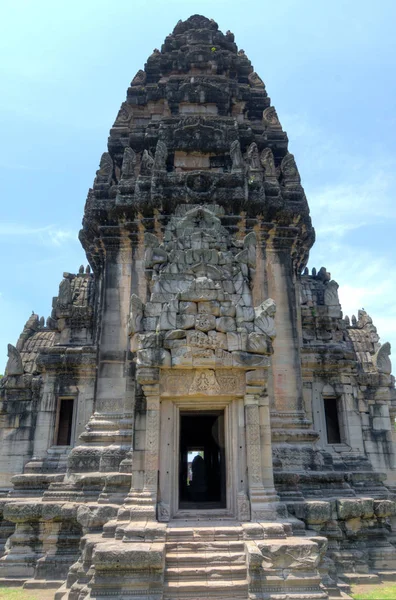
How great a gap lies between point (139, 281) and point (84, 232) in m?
3.31

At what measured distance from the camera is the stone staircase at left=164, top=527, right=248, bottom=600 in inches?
292

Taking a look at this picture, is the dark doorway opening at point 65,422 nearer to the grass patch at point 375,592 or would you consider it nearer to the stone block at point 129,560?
the stone block at point 129,560

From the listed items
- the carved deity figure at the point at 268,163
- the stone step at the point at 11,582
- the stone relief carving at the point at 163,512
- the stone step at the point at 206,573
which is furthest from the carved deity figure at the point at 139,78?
the stone step at the point at 11,582

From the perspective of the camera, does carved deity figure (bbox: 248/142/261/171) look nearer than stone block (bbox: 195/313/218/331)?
No

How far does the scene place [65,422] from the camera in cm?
1466

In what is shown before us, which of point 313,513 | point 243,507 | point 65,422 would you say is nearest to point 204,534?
point 243,507

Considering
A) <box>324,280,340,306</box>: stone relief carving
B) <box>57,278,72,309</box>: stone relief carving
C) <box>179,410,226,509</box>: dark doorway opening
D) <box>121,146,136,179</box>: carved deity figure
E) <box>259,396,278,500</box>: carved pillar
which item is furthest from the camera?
<box>324,280,340,306</box>: stone relief carving

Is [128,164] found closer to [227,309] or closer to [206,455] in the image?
[227,309]

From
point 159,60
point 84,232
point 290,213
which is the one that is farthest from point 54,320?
point 159,60

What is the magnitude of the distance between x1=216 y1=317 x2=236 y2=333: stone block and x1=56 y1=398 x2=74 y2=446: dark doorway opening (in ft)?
23.9

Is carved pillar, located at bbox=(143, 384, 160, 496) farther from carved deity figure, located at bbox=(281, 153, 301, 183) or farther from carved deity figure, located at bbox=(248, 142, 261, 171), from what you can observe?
carved deity figure, located at bbox=(281, 153, 301, 183)

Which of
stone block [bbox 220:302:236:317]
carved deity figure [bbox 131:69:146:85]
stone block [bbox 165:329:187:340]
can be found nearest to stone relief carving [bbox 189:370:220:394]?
stone block [bbox 165:329:187:340]

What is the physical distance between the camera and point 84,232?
1530cm

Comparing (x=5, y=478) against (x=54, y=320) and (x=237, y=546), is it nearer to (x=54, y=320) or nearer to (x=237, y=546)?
(x=54, y=320)
